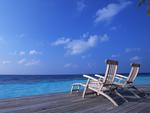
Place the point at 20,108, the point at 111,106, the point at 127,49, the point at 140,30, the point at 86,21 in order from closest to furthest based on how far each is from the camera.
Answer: the point at 20,108 → the point at 111,106 → the point at 86,21 → the point at 140,30 → the point at 127,49

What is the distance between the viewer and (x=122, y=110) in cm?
428

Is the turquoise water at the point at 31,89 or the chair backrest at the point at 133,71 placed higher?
the chair backrest at the point at 133,71

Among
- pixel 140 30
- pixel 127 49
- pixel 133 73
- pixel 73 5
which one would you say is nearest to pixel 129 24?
pixel 140 30

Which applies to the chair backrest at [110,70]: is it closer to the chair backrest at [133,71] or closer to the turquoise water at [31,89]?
the chair backrest at [133,71]

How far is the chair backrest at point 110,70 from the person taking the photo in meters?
5.26

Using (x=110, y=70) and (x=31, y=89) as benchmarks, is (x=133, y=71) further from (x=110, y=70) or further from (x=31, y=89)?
(x=31, y=89)

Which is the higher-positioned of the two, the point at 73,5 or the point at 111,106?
the point at 73,5

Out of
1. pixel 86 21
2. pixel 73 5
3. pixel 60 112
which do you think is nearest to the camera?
pixel 60 112

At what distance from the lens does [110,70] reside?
5402 mm

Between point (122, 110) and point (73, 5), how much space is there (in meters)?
15.0

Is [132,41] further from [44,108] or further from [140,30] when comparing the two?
[44,108]

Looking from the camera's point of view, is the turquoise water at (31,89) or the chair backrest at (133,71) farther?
the turquoise water at (31,89)

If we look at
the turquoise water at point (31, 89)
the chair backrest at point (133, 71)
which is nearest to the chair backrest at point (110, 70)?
the chair backrest at point (133, 71)

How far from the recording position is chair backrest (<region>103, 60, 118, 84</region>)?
5.26 metres
